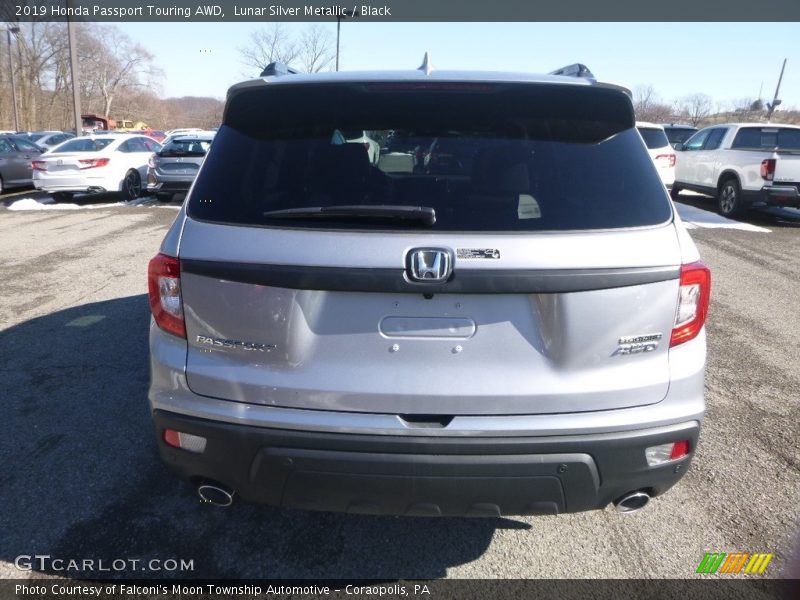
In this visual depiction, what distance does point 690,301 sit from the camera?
2051mm

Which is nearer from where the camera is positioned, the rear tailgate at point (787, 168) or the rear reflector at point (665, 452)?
the rear reflector at point (665, 452)

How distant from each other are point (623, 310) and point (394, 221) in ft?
2.66

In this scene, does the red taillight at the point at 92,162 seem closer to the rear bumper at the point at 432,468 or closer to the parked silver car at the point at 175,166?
the parked silver car at the point at 175,166

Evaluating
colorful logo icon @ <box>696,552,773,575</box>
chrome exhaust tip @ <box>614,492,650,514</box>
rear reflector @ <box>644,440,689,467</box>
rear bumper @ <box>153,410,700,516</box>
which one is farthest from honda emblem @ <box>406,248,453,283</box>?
colorful logo icon @ <box>696,552,773,575</box>

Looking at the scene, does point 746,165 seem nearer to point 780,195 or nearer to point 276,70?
point 780,195

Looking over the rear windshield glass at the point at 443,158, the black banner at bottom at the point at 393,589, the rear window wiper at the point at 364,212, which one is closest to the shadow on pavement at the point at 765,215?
the black banner at bottom at the point at 393,589

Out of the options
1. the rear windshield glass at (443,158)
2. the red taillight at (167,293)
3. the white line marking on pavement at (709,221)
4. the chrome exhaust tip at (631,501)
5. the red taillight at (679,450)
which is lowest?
the white line marking on pavement at (709,221)

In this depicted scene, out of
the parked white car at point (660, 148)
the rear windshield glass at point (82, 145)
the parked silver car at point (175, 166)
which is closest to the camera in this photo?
the parked white car at point (660, 148)

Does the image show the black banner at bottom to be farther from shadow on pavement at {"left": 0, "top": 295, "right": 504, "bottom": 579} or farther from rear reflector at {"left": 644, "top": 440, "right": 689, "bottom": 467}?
rear reflector at {"left": 644, "top": 440, "right": 689, "bottom": 467}

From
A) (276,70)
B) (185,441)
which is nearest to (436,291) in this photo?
(185,441)

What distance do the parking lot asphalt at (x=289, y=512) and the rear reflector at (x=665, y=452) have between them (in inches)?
17.7

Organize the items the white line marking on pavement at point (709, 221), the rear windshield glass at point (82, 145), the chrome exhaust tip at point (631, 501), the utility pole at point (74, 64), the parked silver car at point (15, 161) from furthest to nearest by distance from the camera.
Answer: the utility pole at point (74, 64) → the parked silver car at point (15, 161) → the rear windshield glass at point (82, 145) → the white line marking on pavement at point (709, 221) → the chrome exhaust tip at point (631, 501)

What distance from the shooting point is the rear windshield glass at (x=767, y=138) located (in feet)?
39.9

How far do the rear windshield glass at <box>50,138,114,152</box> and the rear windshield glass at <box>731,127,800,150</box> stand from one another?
48.3 ft
